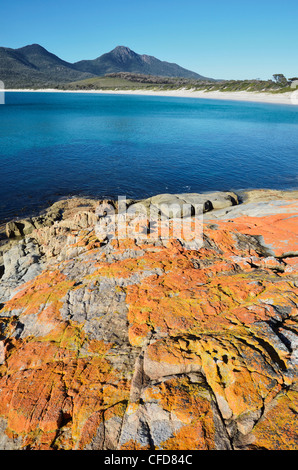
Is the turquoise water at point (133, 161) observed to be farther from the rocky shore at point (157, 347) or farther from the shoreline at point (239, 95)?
the shoreline at point (239, 95)

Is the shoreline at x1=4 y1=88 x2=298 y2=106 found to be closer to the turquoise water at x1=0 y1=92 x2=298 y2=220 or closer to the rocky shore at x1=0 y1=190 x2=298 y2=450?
the turquoise water at x1=0 y1=92 x2=298 y2=220

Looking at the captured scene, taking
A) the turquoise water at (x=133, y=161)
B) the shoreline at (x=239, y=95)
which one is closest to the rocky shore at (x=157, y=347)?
the turquoise water at (x=133, y=161)

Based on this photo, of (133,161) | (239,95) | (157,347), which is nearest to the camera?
(157,347)

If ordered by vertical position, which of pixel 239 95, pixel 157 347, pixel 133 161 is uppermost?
pixel 239 95

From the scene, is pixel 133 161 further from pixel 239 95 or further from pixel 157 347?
pixel 239 95

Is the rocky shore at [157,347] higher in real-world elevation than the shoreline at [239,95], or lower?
lower

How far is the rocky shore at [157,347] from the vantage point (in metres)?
4.58

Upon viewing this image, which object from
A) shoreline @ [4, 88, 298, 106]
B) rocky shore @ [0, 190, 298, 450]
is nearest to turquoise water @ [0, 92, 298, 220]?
rocky shore @ [0, 190, 298, 450]

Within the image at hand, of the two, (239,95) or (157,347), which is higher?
(239,95)

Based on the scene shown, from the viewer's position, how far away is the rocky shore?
4.58m

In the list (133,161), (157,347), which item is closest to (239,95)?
(133,161)

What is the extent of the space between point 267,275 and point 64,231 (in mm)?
11953

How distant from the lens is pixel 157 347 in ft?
19.2

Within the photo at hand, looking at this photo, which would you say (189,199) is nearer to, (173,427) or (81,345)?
(81,345)
